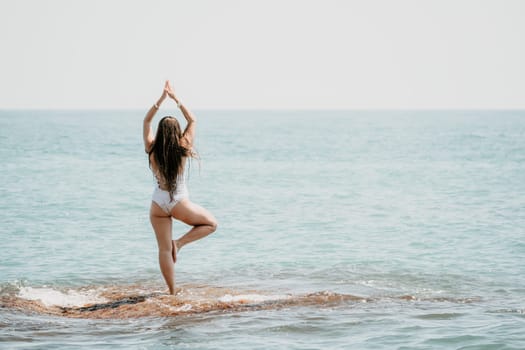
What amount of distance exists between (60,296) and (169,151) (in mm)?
3029

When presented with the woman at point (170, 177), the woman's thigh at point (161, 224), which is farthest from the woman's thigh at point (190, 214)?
the woman's thigh at point (161, 224)

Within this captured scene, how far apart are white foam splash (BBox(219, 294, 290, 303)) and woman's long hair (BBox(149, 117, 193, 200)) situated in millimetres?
1867

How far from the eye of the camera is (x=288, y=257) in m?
13.9

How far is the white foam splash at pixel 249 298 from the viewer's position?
9562mm

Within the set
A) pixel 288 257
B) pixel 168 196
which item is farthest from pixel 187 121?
pixel 288 257

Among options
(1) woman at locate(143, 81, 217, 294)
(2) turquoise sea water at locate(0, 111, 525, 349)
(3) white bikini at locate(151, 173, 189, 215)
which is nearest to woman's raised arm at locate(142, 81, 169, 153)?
(1) woman at locate(143, 81, 217, 294)

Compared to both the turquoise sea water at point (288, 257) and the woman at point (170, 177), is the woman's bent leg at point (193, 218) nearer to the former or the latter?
the woman at point (170, 177)

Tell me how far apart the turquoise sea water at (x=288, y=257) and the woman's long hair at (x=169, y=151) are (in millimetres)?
1619

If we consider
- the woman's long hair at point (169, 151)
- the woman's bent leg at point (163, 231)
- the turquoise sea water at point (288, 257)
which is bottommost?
the turquoise sea water at point (288, 257)

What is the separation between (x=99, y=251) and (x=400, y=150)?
37697 millimetres

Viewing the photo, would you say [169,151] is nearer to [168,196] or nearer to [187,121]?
[187,121]

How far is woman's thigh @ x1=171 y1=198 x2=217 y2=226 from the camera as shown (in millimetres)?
8688

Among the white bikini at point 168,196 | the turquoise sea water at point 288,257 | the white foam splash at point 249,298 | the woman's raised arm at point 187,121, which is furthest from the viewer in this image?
the white foam splash at point 249,298

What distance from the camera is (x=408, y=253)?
14516mm
